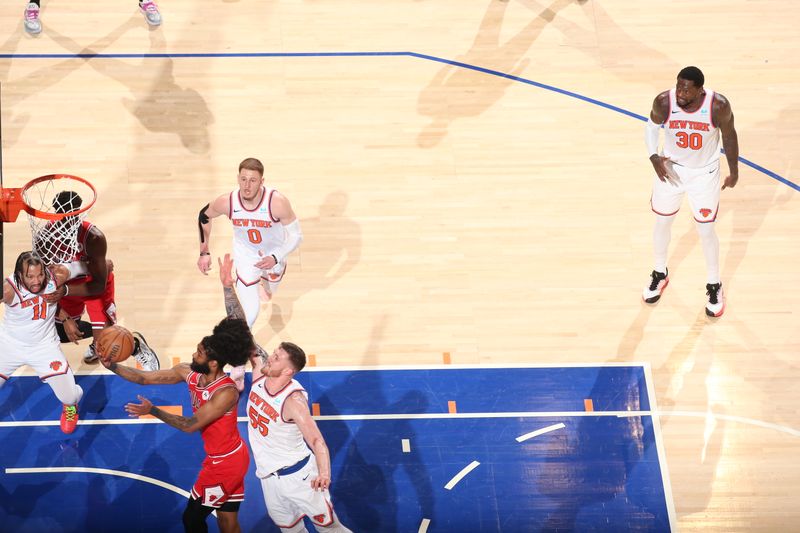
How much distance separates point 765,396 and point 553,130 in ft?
11.7

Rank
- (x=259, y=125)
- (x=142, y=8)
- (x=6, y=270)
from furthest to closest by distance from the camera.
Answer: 1. (x=142, y=8)
2. (x=259, y=125)
3. (x=6, y=270)

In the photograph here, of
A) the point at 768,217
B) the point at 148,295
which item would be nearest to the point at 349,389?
the point at 148,295

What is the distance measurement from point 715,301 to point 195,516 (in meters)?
5.02

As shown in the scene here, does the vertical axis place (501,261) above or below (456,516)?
above

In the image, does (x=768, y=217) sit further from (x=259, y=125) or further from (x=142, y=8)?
(x=142, y=8)

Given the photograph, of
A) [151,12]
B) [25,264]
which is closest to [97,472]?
[25,264]

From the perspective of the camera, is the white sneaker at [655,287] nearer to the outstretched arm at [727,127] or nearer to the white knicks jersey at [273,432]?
the outstretched arm at [727,127]

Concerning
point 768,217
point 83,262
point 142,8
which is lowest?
point 83,262

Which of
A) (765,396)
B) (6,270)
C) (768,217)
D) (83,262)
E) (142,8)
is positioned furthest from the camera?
(142,8)

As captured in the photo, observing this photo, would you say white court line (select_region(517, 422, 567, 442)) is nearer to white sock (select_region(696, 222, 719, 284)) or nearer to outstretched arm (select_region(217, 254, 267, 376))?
white sock (select_region(696, 222, 719, 284))

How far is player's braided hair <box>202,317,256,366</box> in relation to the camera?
23.1 ft

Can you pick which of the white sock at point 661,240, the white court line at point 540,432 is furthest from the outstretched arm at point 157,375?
the white sock at point 661,240

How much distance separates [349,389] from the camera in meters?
8.80

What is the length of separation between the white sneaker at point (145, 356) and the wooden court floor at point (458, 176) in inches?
16.6
